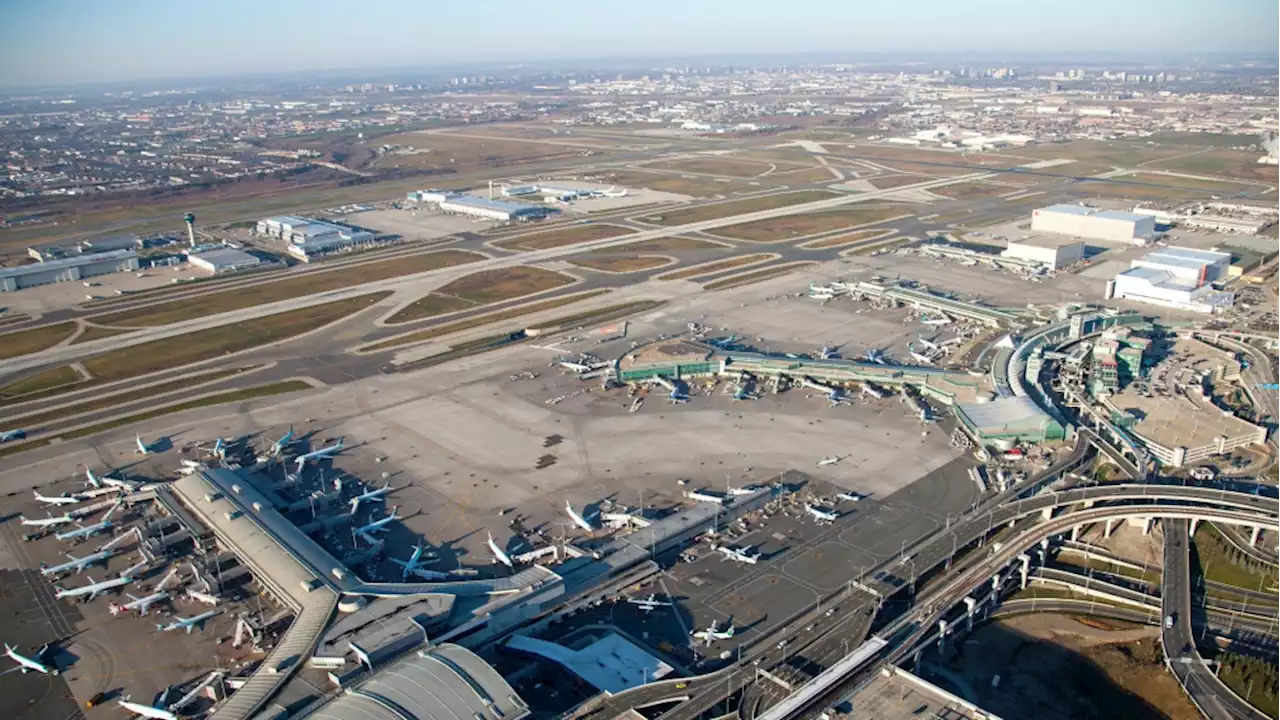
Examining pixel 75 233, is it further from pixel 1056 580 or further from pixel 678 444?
pixel 1056 580

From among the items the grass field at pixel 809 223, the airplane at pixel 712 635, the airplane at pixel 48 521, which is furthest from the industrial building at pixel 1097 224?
the airplane at pixel 48 521

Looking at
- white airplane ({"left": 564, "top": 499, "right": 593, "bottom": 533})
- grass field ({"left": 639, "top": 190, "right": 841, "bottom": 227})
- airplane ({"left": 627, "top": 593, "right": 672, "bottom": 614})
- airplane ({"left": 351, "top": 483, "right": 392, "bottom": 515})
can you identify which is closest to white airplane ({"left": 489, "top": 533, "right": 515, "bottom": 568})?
white airplane ({"left": 564, "top": 499, "right": 593, "bottom": 533})

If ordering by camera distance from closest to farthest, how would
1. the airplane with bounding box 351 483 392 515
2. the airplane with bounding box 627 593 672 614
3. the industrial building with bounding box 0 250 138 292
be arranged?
the airplane with bounding box 627 593 672 614 → the airplane with bounding box 351 483 392 515 → the industrial building with bounding box 0 250 138 292

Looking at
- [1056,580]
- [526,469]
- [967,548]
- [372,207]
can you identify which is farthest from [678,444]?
[372,207]

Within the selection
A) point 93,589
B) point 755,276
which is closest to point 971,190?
point 755,276

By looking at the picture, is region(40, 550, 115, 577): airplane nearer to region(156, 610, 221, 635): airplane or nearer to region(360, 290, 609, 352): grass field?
region(156, 610, 221, 635): airplane
